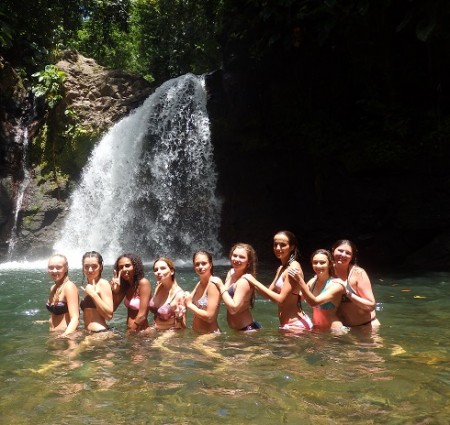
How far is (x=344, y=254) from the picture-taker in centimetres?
528

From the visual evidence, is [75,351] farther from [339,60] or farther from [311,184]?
[339,60]

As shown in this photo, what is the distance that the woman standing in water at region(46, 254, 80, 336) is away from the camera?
538 centimetres

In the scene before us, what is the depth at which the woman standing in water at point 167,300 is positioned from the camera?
5.32 meters

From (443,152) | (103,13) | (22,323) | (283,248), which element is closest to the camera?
(283,248)

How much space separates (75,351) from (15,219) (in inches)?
480

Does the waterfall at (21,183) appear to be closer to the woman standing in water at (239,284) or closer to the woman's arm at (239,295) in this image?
the woman standing in water at (239,284)

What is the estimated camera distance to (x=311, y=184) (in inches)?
550

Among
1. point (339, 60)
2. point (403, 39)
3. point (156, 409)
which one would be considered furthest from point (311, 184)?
point (156, 409)

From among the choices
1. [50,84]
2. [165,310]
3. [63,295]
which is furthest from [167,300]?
[50,84]

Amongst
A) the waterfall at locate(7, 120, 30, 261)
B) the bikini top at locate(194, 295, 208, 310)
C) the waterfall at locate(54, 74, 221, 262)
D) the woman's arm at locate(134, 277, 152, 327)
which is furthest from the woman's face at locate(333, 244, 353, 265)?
the waterfall at locate(7, 120, 30, 261)

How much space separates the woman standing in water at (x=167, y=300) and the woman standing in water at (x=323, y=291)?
1.16 metres

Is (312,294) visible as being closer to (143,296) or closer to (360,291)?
(360,291)

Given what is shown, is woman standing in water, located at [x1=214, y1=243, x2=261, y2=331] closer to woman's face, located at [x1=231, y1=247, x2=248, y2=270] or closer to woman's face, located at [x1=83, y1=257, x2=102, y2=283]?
woman's face, located at [x1=231, y1=247, x2=248, y2=270]

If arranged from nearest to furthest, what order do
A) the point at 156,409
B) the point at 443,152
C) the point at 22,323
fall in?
the point at 156,409 → the point at 22,323 → the point at 443,152
